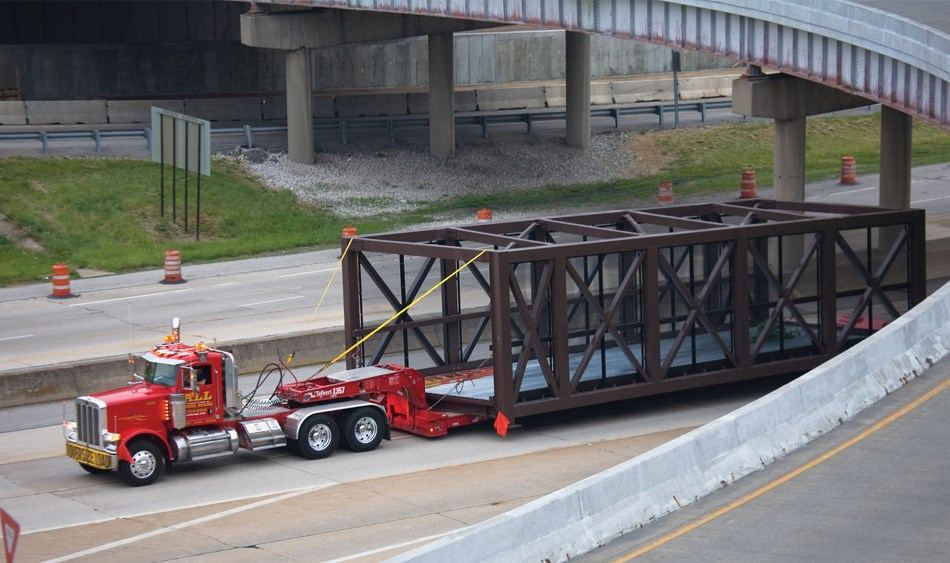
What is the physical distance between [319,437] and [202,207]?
2386cm

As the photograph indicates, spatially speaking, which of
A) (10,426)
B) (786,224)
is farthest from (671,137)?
(10,426)

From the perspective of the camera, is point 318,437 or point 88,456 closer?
point 88,456

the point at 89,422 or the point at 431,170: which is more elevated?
the point at 431,170

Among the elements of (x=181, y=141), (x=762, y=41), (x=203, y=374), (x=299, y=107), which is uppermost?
(x=762, y=41)

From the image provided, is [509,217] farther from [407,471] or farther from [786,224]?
[407,471]

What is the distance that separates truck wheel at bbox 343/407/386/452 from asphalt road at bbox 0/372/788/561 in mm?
240

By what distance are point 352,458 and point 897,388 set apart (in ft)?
27.7

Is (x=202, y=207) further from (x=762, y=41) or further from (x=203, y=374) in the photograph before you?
(x=203, y=374)

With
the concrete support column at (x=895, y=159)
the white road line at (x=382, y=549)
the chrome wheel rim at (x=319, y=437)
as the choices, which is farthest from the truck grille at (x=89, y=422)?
the concrete support column at (x=895, y=159)

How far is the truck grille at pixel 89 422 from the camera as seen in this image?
21484 mm

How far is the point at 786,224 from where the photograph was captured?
26203mm

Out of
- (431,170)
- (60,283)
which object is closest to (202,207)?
(60,283)

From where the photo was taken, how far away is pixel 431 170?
52.0m

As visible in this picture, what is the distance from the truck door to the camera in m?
21.9
